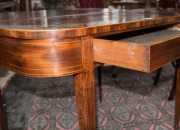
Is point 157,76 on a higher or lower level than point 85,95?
lower

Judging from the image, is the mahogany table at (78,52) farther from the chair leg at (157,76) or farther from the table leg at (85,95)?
the chair leg at (157,76)

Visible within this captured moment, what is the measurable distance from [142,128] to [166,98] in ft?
1.65

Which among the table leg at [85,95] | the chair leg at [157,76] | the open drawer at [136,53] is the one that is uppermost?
the open drawer at [136,53]

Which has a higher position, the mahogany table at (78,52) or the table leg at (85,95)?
the mahogany table at (78,52)

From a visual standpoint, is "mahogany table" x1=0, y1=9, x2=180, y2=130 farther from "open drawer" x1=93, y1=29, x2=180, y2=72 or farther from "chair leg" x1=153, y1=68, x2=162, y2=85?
"chair leg" x1=153, y1=68, x2=162, y2=85

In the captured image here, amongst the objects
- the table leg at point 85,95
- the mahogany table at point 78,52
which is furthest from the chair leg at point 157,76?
the table leg at point 85,95

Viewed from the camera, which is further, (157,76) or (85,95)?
(157,76)

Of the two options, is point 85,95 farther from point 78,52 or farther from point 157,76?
point 157,76

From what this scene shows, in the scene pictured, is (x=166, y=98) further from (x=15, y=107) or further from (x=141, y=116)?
(x=15, y=107)

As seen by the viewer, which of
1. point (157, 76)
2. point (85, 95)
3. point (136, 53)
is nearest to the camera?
point (136, 53)

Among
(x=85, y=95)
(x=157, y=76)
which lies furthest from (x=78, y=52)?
(x=157, y=76)

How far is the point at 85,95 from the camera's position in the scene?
0.80 metres

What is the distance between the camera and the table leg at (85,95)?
2.60 ft

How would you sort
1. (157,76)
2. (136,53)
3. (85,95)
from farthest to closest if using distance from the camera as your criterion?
(157,76)
(85,95)
(136,53)
